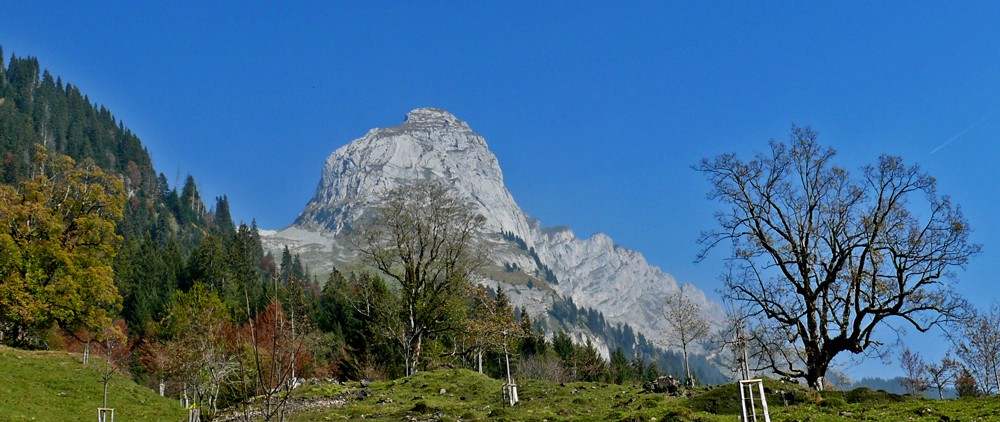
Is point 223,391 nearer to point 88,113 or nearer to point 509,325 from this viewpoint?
point 509,325

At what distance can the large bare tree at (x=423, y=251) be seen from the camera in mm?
38250

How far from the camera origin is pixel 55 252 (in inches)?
1510

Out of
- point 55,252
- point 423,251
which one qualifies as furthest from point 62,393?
point 423,251

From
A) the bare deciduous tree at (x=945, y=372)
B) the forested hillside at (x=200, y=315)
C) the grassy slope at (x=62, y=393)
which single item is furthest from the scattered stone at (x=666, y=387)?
the bare deciduous tree at (x=945, y=372)

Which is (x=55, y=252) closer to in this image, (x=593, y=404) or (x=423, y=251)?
(x=423, y=251)

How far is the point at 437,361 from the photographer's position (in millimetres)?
40844

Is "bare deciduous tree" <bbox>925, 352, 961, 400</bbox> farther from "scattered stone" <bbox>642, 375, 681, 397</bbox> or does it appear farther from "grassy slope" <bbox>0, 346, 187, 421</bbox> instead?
"grassy slope" <bbox>0, 346, 187, 421</bbox>

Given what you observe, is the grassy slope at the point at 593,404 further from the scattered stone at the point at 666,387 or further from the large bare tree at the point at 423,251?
the large bare tree at the point at 423,251

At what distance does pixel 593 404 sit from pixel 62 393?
26.3 metres

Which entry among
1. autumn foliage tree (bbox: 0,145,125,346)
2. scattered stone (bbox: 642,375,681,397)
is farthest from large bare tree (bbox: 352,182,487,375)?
autumn foliage tree (bbox: 0,145,125,346)

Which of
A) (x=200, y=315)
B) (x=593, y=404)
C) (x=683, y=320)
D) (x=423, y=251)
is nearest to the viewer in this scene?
(x=593, y=404)

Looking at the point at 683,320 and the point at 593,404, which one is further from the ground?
the point at 683,320

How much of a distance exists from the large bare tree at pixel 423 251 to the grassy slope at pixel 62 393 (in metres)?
14.1

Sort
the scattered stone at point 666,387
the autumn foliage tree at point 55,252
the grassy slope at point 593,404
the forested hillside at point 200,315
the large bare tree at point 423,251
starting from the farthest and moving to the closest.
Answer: the large bare tree at point 423,251 < the autumn foliage tree at point 55,252 < the forested hillside at point 200,315 < the scattered stone at point 666,387 < the grassy slope at point 593,404
